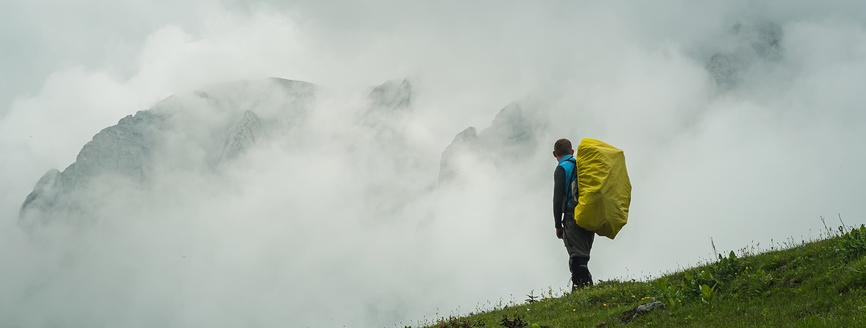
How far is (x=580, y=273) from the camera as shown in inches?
546

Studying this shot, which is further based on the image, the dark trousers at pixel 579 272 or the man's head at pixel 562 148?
the man's head at pixel 562 148

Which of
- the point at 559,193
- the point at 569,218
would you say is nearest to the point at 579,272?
the point at 569,218

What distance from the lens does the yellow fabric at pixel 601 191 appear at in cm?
1228

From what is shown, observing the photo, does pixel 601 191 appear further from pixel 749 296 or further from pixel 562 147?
pixel 749 296

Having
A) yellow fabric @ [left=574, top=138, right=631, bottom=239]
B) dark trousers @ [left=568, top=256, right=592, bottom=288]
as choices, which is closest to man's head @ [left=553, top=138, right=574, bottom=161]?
yellow fabric @ [left=574, top=138, right=631, bottom=239]

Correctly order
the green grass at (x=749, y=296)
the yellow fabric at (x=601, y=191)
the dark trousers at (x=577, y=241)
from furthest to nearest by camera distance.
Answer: the dark trousers at (x=577, y=241) → the yellow fabric at (x=601, y=191) → the green grass at (x=749, y=296)

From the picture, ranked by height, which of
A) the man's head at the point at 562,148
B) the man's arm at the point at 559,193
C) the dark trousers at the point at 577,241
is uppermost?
the man's head at the point at 562,148

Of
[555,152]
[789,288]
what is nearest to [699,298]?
[789,288]

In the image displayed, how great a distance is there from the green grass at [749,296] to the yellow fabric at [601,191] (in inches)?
53.7

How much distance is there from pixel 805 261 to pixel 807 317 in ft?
11.9

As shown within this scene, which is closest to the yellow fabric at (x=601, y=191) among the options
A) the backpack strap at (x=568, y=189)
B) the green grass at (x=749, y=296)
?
the backpack strap at (x=568, y=189)

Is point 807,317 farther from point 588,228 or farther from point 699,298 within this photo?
point 588,228

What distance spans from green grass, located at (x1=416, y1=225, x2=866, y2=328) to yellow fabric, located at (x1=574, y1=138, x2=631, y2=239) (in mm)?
1364

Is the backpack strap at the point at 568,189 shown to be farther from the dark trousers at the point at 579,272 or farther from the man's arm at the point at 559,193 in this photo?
the dark trousers at the point at 579,272
